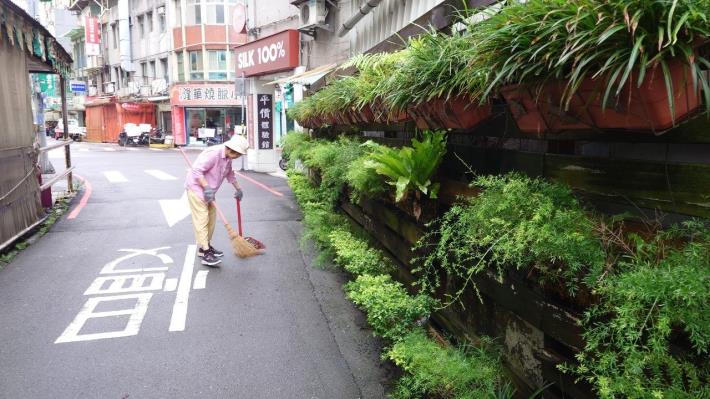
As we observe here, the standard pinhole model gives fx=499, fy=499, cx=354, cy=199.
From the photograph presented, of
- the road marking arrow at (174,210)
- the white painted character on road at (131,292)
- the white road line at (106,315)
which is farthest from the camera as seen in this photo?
the road marking arrow at (174,210)

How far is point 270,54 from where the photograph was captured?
1579cm

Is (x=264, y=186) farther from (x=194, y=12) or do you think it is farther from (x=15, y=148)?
(x=194, y=12)

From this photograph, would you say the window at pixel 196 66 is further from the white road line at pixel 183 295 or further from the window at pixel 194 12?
the white road line at pixel 183 295

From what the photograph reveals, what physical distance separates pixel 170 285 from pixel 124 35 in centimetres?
3958

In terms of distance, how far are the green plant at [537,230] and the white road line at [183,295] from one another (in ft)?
11.1

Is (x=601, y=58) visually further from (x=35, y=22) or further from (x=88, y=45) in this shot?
(x=88, y=45)

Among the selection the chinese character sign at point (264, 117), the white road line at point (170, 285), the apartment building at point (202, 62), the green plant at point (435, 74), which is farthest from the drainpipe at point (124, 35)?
the green plant at point (435, 74)

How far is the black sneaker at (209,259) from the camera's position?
6785mm

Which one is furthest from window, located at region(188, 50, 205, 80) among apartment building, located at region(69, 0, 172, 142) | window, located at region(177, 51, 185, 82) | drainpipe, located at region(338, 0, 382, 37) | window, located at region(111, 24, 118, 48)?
drainpipe, located at region(338, 0, 382, 37)

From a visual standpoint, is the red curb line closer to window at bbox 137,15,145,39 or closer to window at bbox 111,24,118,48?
window at bbox 137,15,145,39

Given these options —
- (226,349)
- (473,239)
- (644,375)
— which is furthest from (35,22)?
(644,375)

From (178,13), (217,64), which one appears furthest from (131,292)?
(178,13)

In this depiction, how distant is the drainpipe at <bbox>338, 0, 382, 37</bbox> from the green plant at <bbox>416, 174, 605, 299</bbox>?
21.6 ft

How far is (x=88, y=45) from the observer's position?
39.8m
